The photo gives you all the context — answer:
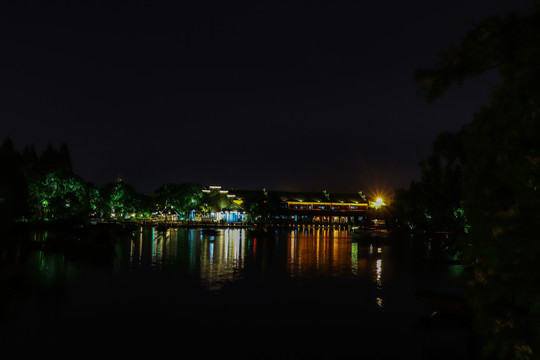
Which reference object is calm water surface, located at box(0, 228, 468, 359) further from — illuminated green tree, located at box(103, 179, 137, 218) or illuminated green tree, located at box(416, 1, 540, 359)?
illuminated green tree, located at box(103, 179, 137, 218)

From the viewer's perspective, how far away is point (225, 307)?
19781mm

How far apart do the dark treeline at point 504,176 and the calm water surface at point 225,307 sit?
69.2 inches

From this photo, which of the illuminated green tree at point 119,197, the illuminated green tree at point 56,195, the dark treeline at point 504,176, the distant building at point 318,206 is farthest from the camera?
the distant building at point 318,206

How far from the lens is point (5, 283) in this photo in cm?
2241

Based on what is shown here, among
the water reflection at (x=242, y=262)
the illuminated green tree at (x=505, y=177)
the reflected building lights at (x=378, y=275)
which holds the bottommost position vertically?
the reflected building lights at (x=378, y=275)

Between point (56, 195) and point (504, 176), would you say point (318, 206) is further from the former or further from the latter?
point (504, 176)

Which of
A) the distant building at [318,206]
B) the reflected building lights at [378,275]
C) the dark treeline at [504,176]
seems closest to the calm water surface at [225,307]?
the reflected building lights at [378,275]

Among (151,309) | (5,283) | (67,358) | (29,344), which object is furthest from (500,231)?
(5,283)

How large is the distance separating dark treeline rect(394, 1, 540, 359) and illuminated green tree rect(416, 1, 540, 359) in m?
0.01

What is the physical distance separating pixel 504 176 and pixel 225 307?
16.7 m

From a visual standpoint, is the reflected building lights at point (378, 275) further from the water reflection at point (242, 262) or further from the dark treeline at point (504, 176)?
the dark treeline at point (504, 176)

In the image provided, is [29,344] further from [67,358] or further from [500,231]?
[500,231]

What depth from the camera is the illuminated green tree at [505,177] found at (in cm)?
494

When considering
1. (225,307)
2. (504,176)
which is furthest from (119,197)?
(504,176)
